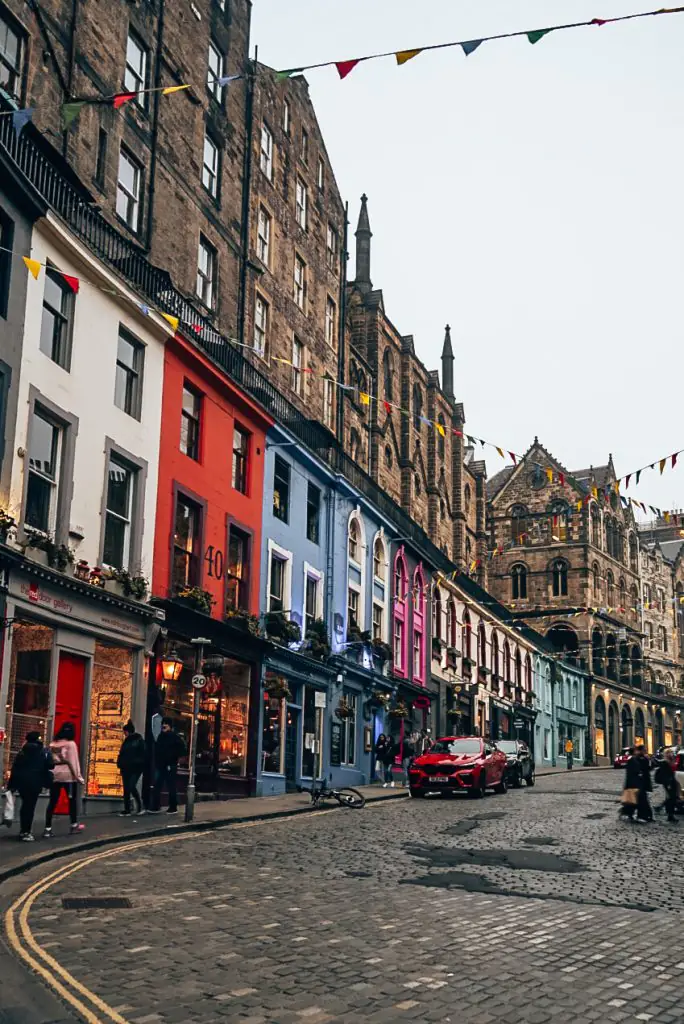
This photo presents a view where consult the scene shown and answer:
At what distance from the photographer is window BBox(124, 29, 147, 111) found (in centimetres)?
2586

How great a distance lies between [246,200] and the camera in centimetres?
3234

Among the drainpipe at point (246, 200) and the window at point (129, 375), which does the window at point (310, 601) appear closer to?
the drainpipe at point (246, 200)

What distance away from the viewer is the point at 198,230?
94.7 feet

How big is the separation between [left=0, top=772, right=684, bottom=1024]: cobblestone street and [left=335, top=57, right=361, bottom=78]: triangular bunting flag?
8753 millimetres

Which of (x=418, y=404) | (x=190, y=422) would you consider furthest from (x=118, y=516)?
(x=418, y=404)

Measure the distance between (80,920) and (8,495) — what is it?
947 centimetres

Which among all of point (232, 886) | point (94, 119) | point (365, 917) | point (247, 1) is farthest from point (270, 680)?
point (247, 1)

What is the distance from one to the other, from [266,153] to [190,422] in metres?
13.3

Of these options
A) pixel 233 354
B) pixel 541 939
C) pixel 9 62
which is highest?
pixel 9 62

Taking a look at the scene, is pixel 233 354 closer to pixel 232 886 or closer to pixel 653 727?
pixel 232 886

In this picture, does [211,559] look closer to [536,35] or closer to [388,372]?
[536,35]

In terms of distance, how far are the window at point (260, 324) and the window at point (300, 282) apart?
304cm

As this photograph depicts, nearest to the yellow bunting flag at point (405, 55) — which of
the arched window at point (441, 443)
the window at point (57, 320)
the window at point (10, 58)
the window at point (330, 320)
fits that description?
the window at point (57, 320)

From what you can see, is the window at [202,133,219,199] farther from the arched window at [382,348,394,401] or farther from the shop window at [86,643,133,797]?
the arched window at [382,348,394,401]
